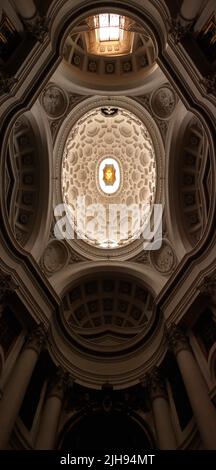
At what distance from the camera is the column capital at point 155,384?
17.2m

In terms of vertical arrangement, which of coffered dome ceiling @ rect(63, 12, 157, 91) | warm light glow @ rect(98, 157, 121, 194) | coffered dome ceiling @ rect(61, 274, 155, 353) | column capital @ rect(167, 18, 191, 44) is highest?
warm light glow @ rect(98, 157, 121, 194)

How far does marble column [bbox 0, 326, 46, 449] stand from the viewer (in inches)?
507

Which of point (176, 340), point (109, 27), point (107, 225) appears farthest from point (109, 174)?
point (176, 340)

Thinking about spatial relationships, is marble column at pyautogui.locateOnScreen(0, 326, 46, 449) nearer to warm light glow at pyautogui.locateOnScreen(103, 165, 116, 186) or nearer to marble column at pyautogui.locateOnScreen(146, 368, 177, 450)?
marble column at pyautogui.locateOnScreen(146, 368, 177, 450)

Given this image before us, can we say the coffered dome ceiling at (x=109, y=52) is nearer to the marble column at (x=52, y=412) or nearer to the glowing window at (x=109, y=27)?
the glowing window at (x=109, y=27)

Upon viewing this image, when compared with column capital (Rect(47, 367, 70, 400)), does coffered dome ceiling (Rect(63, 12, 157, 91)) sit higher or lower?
higher

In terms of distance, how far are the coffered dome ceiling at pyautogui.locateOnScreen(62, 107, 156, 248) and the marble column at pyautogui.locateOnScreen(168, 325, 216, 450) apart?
8.20 m

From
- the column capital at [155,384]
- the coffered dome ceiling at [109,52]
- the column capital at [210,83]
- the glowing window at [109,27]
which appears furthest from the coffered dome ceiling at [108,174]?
the column capital at [210,83]

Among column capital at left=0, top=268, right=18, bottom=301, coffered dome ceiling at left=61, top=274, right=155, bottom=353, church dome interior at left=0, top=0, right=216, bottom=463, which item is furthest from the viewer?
coffered dome ceiling at left=61, top=274, right=155, bottom=353

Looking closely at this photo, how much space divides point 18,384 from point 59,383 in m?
3.61

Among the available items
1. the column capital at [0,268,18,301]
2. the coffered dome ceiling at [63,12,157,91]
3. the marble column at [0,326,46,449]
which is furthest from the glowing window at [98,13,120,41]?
the marble column at [0,326,46,449]

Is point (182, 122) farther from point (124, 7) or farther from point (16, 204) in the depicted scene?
point (16, 204)

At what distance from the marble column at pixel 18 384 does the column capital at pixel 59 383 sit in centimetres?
211

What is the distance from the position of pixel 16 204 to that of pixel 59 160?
367 cm
